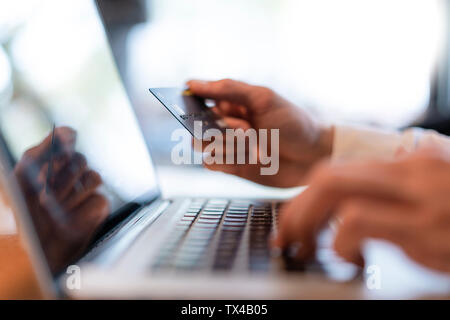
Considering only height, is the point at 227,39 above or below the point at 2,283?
above

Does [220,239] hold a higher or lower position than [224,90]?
lower

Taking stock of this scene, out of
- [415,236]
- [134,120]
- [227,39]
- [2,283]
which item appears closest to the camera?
[415,236]

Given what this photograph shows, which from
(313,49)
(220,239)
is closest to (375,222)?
(220,239)

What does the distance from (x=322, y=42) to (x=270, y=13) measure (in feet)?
0.71

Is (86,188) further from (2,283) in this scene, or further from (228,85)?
(228,85)

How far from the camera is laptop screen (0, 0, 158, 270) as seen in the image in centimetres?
30

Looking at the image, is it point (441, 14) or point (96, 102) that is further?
point (441, 14)

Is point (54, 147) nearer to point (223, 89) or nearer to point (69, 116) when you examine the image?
point (69, 116)

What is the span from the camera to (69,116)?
368 mm

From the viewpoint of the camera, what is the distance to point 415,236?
0.23 m

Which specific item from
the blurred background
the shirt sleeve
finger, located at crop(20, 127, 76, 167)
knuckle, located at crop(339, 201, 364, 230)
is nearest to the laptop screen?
finger, located at crop(20, 127, 76, 167)

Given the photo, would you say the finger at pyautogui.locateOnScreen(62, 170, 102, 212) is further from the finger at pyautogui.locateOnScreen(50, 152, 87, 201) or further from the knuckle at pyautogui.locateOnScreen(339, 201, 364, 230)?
the knuckle at pyautogui.locateOnScreen(339, 201, 364, 230)

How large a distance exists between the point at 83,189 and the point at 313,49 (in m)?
1.11

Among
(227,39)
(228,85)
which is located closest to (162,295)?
(228,85)
